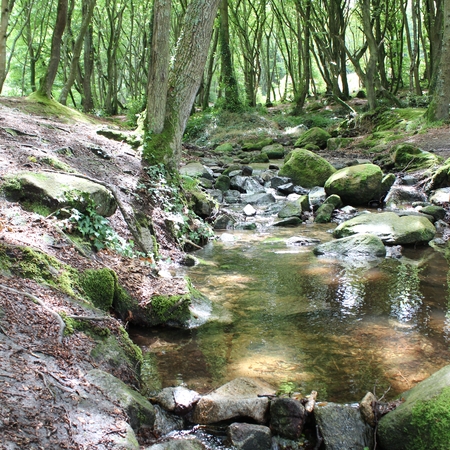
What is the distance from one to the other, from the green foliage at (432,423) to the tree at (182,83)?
6.00 meters

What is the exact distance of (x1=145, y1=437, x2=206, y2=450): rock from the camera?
8.75 feet

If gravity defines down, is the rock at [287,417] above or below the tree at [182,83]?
below

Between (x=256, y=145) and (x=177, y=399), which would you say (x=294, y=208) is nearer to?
(x=177, y=399)

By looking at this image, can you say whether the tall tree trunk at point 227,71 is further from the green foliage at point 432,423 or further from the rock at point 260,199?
the green foliage at point 432,423

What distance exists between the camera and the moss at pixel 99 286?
401 centimetres

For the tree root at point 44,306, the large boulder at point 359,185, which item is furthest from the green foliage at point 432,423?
the large boulder at point 359,185

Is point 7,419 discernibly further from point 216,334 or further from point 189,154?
point 189,154

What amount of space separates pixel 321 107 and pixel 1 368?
29.3 meters

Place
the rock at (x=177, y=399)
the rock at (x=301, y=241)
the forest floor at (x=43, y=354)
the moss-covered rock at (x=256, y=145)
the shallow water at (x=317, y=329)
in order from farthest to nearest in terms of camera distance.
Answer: the moss-covered rock at (x=256, y=145) < the rock at (x=301, y=241) < the shallow water at (x=317, y=329) < the rock at (x=177, y=399) < the forest floor at (x=43, y=354)

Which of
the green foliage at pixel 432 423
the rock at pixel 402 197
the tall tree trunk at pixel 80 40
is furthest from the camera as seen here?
the tall tree trunk at pixel 80 40

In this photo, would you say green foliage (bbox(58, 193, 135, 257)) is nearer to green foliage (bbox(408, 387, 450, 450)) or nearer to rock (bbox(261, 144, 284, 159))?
green foliage (bbox(408, 387, 450, 450))

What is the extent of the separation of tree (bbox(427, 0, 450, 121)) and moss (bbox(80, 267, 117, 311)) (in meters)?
15.6

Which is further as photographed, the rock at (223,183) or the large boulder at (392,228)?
the rock at (223,183)

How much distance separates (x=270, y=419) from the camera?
310 cm
